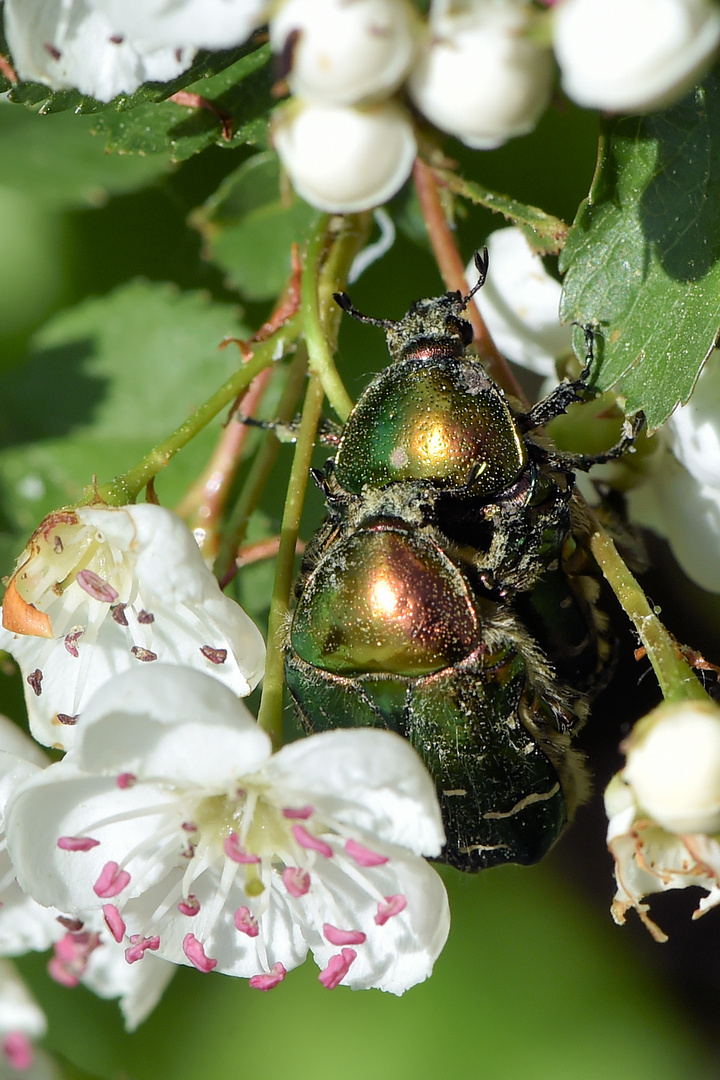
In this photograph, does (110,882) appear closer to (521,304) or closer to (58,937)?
(58,937)

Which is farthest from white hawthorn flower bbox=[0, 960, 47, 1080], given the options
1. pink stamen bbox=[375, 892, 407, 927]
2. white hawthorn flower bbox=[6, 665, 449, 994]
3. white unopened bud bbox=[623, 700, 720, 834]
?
white unopened bud bbox=[623, 700, 720, 834]

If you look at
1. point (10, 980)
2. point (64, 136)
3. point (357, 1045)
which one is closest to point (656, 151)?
point (64, 136)

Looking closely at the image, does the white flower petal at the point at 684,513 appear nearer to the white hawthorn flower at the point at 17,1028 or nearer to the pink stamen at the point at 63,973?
the pink stamen at the point at 63,973

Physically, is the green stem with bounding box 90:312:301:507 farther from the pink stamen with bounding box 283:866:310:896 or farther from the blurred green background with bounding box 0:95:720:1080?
the pink stamen with bounding box 283:866:310:896

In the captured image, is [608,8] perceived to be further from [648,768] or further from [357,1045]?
[357,1045]

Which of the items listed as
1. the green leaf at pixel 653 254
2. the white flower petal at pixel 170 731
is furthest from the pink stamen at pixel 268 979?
the green leaf at pixel 653 254

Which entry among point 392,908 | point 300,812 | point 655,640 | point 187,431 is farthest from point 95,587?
point 655,640

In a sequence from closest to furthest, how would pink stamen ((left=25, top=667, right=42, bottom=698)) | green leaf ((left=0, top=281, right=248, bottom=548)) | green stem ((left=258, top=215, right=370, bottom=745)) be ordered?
1. green stem ((left=258, top=215, right=370, bottom=745))
2. pink stamen ((left=25, top=667, right=42, bottom=698))
3. green leaf ((left=0, top=281, right=248, bottom=548))
